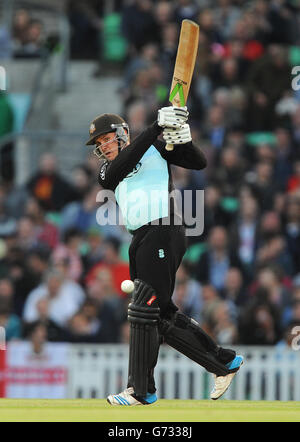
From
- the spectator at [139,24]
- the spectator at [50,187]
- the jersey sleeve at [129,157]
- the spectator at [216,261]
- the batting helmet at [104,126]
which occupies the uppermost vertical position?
the spectator at [139,24]

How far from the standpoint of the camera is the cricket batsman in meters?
8.20

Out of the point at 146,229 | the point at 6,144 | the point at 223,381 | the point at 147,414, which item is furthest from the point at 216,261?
the point at 147,414

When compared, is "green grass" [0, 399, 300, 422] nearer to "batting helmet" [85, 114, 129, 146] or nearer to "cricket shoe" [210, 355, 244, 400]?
"cricket shoe" [210, 355, 244, 400]

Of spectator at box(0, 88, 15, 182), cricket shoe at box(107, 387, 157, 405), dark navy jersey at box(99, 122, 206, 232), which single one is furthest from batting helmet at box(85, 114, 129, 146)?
spectator at box(0, 88, 15, 182)

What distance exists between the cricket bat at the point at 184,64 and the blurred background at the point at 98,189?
462cm

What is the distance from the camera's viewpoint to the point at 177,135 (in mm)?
8031

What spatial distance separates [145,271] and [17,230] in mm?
6456

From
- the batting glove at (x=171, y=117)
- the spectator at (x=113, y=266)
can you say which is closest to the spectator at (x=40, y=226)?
the spectator at (x=113, y=266)

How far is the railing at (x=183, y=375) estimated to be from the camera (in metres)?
12.2

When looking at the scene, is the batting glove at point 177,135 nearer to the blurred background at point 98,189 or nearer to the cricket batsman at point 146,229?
the cricket batsman at point 146,229

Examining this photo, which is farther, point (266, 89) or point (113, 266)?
point (266, 89)

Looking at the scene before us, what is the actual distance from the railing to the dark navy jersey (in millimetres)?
4252

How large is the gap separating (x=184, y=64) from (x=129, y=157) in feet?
2.46

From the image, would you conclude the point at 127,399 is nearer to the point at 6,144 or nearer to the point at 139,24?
the point at 6,144
